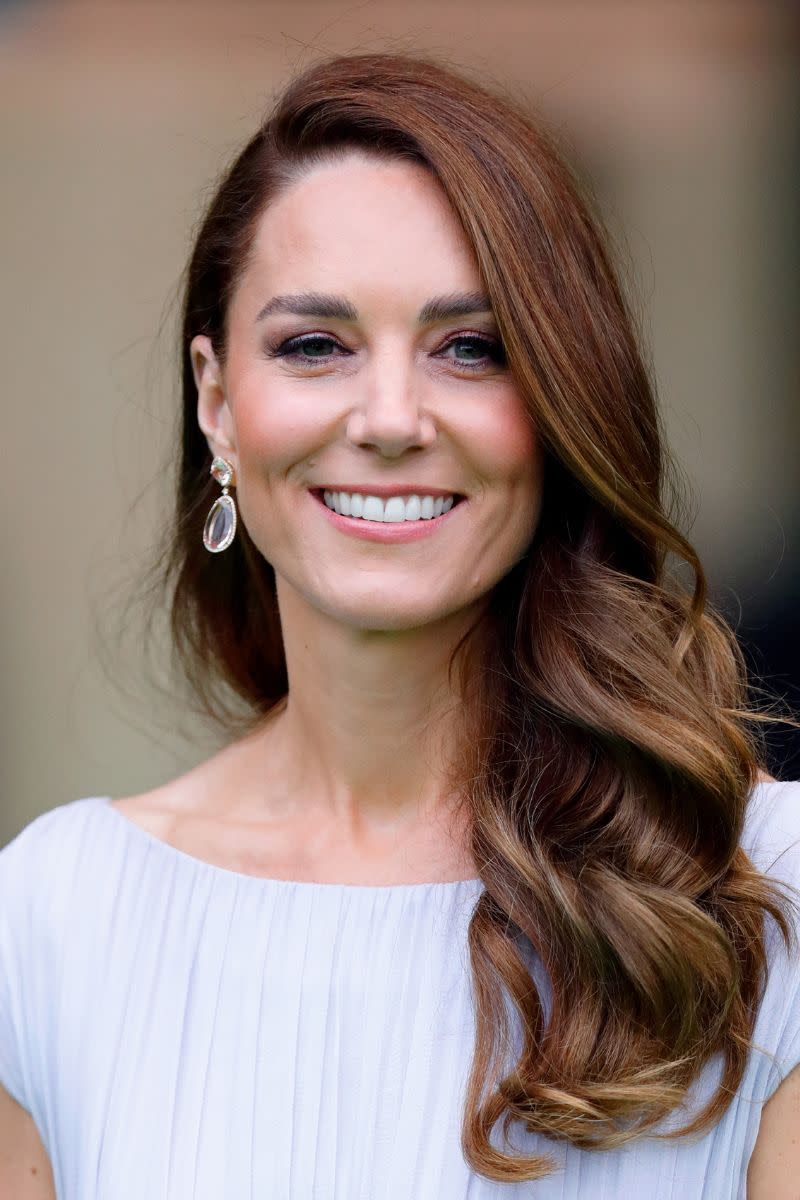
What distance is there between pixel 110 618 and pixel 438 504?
3270mm

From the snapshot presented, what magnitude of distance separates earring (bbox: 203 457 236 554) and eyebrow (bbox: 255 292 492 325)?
1.02 feet

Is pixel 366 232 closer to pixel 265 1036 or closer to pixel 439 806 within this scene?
pixel 439 806

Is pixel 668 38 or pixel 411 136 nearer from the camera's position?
pixel 411 136

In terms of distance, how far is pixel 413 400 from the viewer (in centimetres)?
211

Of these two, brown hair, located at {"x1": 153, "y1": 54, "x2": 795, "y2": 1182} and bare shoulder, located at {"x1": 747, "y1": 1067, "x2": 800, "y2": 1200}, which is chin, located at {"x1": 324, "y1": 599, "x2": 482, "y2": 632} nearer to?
brown hair, located at {"x1": 153, "y1": 54, "x2": 795, "y2": 1182}

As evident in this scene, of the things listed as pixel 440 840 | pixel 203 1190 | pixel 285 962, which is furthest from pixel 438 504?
pixel 203 1190

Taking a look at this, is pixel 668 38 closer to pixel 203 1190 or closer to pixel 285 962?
pixel 285 962

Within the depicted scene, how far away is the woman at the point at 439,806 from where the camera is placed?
6.64ft

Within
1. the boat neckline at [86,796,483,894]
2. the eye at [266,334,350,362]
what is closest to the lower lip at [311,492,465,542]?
the eye at [266,334,350,362]

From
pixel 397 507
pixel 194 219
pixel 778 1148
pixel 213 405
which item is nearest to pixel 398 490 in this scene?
pixel 397 507

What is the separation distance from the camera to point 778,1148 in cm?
201

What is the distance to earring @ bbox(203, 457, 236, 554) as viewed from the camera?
8.01ft

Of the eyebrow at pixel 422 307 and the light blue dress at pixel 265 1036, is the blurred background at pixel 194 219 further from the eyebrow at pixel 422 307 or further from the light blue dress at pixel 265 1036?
the eyebrow at pixel 422 307

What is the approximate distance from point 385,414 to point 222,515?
476 millimetres
